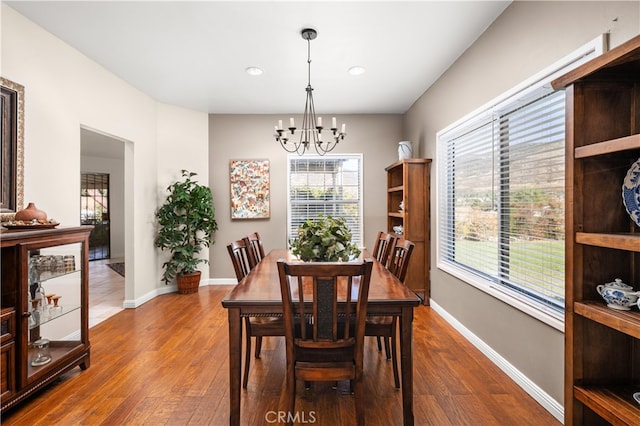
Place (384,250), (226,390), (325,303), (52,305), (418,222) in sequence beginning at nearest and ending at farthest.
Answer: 1. (325,303)
2. (226,390)
3. (52,305)
4. (384,250)
5. (418,222)

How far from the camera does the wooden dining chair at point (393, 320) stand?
6.68 ft

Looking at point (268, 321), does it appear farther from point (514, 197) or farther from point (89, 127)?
point (89, 127)

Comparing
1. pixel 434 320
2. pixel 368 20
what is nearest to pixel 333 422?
pixel 434 320

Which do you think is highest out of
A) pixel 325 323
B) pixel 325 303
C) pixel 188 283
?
pixel 325 303

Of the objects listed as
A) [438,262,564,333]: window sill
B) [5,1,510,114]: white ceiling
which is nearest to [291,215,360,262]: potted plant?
[438,262,564,333]: window sill

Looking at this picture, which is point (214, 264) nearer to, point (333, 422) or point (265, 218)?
point (265, 218)

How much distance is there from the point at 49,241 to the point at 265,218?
3.16 metres

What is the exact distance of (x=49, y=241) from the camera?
7.04ft

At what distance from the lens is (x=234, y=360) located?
68.0 inches

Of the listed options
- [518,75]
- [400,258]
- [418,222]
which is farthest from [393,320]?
[418,222]

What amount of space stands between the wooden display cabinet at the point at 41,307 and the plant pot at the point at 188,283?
80.7 inches

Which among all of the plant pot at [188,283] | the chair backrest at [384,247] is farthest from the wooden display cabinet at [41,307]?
the chair backrest at [384,247]

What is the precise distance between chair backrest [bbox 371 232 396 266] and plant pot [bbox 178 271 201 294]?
2782 mm

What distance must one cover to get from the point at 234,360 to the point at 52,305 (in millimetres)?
1608
